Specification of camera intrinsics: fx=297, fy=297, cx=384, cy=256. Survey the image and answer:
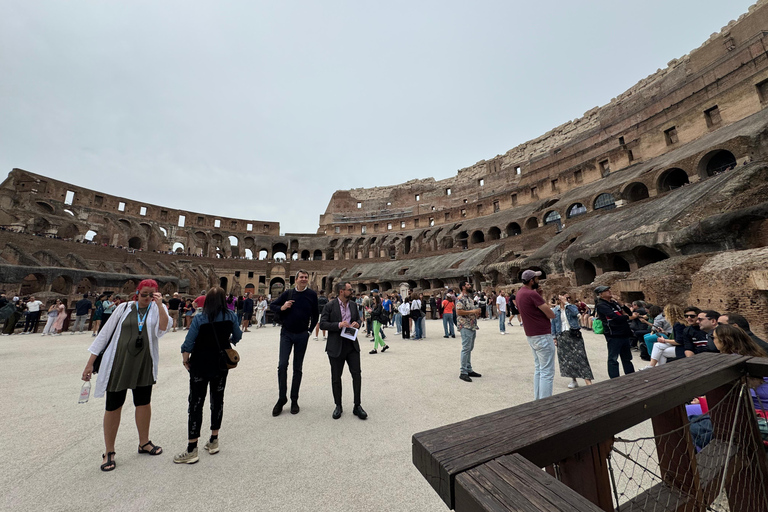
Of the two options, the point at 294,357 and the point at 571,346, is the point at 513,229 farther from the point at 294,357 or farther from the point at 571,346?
the point at 294,357

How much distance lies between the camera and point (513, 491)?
636 mm

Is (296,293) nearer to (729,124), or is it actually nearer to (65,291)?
(65,291)

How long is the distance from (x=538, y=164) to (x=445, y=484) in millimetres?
41685

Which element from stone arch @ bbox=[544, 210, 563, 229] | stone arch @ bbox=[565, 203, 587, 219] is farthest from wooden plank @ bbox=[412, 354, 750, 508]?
stone arch @ bbox=[544, 210, 563, 229]

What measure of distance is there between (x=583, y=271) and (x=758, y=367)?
16308 millimetres

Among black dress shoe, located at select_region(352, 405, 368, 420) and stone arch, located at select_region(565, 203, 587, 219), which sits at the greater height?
stone arch, located at select_region(565, 203, 587, 219)

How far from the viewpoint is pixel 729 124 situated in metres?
19.0

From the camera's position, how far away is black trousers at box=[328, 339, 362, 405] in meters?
3.54

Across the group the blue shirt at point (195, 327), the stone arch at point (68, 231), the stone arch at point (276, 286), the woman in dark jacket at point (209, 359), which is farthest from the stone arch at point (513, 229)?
the stone arch at point (68, 231)

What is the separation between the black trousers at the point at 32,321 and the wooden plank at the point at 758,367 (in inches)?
676

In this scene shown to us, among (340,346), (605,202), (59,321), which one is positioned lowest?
(340,346)

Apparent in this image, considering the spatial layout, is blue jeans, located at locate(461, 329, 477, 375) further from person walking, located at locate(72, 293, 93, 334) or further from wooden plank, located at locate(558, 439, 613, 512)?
person walking, located at locate(72, 293, 93, 334)

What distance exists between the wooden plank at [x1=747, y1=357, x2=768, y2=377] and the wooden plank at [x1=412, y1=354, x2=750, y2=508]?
0.17 m

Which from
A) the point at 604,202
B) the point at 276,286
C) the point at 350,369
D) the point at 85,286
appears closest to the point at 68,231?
the point at 85,286
